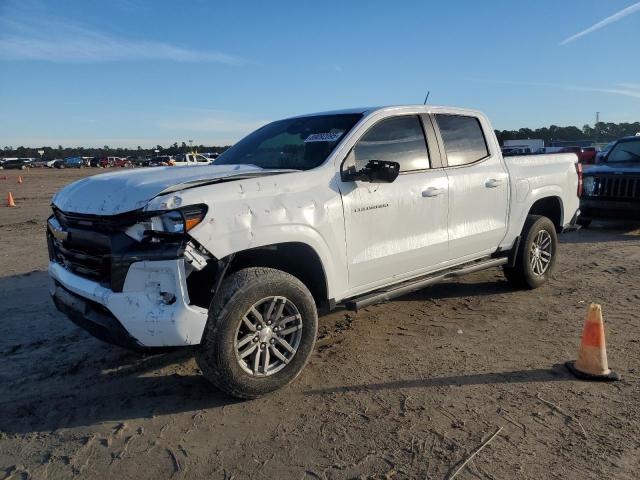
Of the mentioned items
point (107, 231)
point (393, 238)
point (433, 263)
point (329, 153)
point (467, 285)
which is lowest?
point (467, 285)

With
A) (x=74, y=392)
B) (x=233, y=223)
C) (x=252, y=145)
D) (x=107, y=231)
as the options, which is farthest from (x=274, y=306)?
(x=252, y=145)

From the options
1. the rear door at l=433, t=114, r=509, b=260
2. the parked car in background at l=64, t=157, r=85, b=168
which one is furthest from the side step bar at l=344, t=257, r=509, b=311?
the parked car in background at l=64, t=157, r=85, b=168

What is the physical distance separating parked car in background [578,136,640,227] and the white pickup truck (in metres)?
5.78

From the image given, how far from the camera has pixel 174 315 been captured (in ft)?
10.1

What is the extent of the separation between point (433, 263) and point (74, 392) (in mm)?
3169

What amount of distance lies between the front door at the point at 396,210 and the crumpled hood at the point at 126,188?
0.75 meters

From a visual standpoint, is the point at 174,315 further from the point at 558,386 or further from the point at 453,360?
the point at 558,386

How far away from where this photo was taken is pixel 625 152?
10594 mm

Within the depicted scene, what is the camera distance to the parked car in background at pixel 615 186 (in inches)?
380

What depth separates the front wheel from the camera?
5789mm

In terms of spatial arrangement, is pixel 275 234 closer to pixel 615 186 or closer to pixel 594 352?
pixel 594 352

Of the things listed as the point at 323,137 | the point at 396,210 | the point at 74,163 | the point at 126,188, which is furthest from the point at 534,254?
the point at 74,163

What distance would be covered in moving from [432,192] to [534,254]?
2.14 meters

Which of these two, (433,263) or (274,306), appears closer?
(274,306)
